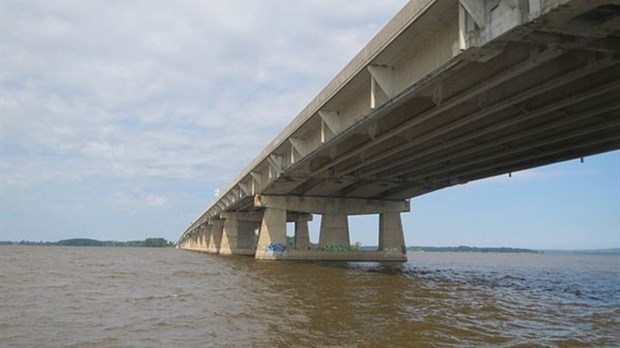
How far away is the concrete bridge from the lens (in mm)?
12586

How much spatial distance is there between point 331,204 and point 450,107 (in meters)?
29.1

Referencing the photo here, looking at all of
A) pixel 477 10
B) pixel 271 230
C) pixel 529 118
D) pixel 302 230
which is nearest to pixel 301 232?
pixel 302 230

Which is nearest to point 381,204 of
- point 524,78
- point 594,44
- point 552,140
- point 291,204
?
point 291,204

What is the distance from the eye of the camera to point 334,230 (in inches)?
1854

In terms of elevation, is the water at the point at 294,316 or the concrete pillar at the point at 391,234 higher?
the concrete pillar at the point at 391,234

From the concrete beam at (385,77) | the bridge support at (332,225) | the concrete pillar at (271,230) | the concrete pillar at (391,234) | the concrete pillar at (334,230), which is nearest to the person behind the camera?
the concrete beam at (385,77)

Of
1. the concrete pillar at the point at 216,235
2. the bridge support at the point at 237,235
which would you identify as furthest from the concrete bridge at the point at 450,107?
the concrete pillar at the point at 216,235

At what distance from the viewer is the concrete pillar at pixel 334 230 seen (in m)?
47.0

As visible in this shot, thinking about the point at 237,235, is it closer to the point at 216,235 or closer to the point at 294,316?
the point at 216,235

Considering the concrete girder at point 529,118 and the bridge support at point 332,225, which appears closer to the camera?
the concrete girder at point 529,118

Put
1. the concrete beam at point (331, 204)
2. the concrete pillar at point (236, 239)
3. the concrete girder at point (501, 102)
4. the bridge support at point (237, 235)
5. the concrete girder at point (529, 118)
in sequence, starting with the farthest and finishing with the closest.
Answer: the bridge support at point (237, 235) → the concrete pillar at point (236, 239) → the concrete beam at point (331, 204) → the concrete girder at point (529, 118) → the concrete girder at point (501, 102)

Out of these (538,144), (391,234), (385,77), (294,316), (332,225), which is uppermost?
(385,77)

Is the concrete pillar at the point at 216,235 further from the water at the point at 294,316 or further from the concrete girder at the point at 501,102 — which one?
the water at the point at 294,316

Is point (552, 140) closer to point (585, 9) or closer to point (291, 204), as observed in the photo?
point (585, 9)
